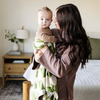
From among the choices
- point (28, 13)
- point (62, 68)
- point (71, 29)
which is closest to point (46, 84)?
point (62, 68)

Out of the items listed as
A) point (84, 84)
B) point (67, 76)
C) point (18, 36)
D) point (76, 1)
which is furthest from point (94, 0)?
point (67, 76)

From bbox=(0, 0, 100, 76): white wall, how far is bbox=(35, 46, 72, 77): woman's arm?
2408mm

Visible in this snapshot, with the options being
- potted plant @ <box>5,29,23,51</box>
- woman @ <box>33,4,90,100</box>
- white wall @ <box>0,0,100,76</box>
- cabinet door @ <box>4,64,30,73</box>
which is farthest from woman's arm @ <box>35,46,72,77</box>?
white wall @ <box>0,0,100,76</box>

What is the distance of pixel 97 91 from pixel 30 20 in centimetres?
225

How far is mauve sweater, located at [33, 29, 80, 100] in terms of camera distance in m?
0.83

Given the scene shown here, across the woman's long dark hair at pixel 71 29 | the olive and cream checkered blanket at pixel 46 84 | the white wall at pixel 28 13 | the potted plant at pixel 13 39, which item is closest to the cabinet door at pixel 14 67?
the potted plant at pixel 13 39

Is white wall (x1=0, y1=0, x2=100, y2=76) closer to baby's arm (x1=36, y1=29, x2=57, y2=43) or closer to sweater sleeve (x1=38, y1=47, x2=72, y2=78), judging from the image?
baby's arm (x1=36, y1=29, x2=57, y2=43)

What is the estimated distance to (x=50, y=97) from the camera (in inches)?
36.3

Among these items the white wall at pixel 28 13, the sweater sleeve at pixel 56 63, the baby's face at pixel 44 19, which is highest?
the white wall at pixel 28 13

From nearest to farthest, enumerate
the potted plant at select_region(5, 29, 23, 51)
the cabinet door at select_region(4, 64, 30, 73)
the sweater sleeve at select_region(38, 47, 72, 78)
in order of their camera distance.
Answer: the sweater sleeve at select_region(38, 47, 72, 78)
the cabinet door at select_region(4, 64, 30, 73)
the potted plant at select_region(5, 29, 23, 51)

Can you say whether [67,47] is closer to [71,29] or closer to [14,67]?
[71,29]

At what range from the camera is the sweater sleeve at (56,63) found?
32.5 inches

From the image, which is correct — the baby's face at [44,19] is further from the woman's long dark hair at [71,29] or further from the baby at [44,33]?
the woman's long dark hair at [71,29]

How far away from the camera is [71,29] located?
86 cm
